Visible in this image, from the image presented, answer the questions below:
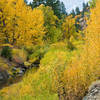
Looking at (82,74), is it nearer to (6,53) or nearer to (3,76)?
(3,76)

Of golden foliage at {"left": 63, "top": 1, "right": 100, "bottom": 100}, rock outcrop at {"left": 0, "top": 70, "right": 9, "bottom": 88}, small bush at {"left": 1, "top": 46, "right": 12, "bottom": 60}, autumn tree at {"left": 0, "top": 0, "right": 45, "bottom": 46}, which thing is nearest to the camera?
golden foliage at {"left": 63, "top": 1, "right": 100, "bottom": 100}

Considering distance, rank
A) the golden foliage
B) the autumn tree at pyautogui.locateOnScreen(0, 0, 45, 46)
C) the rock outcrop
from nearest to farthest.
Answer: the golden foliage
the rock outcrop
the autumn tree at pyautogui.locateOnScreen(0, 0, 45, 46)

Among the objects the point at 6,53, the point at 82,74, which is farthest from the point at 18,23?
the point at 82,74

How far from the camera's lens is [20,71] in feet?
37.2

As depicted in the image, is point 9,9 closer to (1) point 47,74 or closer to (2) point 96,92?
(1) point 47,74

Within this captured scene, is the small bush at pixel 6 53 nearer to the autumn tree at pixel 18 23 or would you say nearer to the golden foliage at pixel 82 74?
the autumn tree at pixel 18 23

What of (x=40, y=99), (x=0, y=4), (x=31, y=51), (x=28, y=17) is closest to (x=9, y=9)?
(x=0, y=4)

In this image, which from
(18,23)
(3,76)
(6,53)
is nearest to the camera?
(3,76)

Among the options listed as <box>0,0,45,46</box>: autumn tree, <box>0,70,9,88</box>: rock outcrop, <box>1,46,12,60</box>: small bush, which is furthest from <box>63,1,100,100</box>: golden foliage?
<box>0,0,45,46</box>: autumn tree

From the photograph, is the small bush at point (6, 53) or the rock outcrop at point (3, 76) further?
the small bush at point (6, 53)

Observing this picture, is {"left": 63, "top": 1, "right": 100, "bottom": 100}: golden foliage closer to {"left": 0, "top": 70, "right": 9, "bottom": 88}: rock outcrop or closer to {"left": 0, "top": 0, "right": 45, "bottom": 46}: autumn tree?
{"left": 0, "top": 70, "right": 9, "bottom": 88}: rock outcrop

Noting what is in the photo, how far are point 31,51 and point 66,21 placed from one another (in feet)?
51.5

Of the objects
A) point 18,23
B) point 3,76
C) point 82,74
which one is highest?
point 18,23

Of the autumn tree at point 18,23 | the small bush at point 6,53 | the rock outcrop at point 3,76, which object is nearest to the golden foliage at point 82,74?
the rock outcrop at point 3,76
